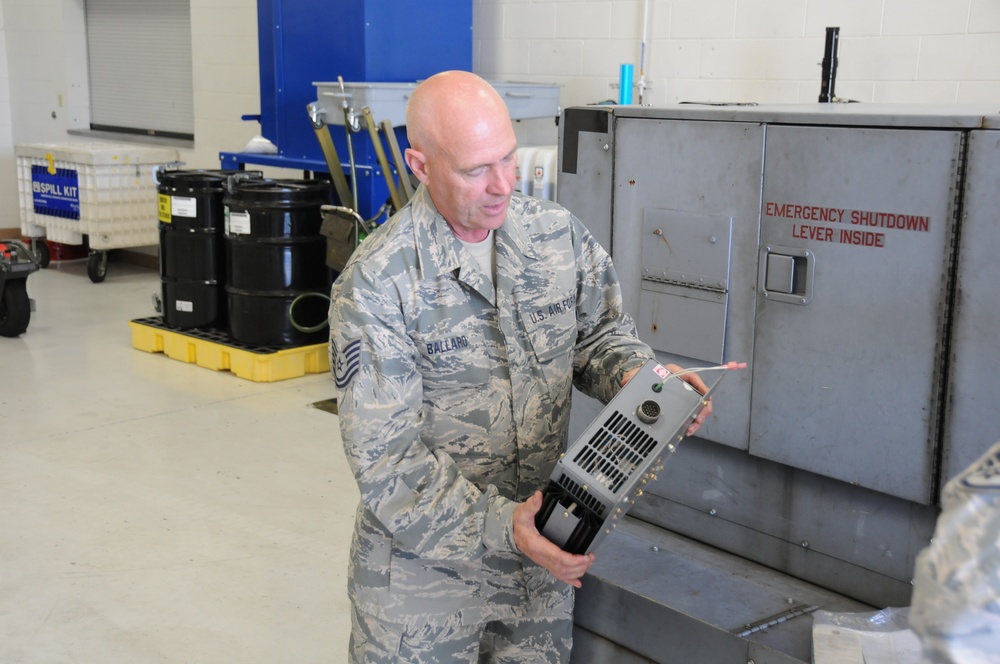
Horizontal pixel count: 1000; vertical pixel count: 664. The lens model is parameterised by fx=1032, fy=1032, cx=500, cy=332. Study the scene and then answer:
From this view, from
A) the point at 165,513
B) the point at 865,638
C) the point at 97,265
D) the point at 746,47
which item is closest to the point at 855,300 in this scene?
the point at 865,638

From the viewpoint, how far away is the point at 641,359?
1821 millimetres

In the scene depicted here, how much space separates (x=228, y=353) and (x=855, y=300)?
153 inches

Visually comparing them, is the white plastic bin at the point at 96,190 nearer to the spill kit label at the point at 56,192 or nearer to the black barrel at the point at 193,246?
the spill kit label at the point at 56,192

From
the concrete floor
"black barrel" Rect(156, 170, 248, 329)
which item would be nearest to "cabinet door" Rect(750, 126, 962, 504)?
the concrete floor

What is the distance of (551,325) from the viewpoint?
6.03 feet

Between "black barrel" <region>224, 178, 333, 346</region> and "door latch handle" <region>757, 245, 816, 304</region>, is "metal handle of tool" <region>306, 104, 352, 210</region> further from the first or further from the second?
"door latch handle" <region>757, 245, 816, 304</region>

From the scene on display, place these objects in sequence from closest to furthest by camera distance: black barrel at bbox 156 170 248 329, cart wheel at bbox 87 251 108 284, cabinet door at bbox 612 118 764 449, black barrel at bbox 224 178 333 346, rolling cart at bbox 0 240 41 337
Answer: cabinet door at bbox 612 118 764 449, black barrel at bbox 224 178 333 346, black barrel at bbox 156 170 248 329, rolling cart at bbox 0 240 41 337, cart wheel at bbox 87 251 108 284

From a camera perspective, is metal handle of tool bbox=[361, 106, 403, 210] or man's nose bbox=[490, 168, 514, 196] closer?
man's nose bbox=[490, 168, 514, 196]

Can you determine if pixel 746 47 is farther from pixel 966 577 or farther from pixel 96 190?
pixel 96 190

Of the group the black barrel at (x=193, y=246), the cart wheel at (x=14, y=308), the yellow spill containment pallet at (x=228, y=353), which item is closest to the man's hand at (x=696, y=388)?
the yellow spill containment pallet at (x=228, y=353)

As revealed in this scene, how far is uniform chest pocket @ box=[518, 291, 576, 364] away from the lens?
1.81 meters

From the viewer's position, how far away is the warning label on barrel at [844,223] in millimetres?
1774

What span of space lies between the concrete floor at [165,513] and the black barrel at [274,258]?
30 cm

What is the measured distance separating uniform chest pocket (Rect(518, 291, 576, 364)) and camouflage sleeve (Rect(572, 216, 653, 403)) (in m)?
0.05
